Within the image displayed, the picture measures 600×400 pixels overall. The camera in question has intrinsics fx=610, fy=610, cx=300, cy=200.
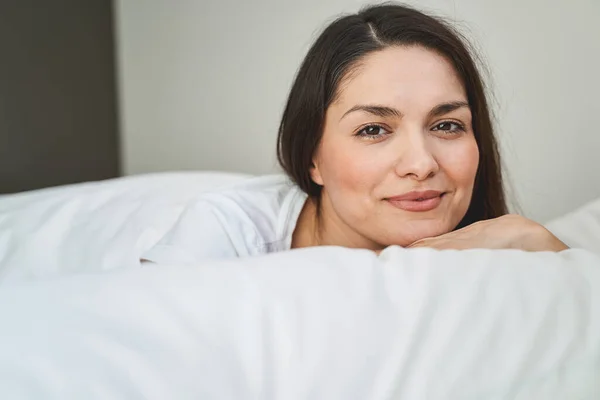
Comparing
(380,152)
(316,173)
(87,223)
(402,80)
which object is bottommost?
(87,223)

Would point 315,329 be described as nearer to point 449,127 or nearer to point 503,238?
point 503,238

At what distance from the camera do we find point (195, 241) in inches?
41.8

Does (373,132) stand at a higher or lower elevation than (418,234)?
higher

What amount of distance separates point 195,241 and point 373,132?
360 millimetres

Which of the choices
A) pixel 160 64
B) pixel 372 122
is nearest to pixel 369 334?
pixel 372 122

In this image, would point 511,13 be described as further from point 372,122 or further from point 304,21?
point 372,122

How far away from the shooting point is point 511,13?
149cm

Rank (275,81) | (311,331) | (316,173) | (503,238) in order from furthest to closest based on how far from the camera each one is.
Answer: (275,81)
(316,173)
(503,238)
(311,331)

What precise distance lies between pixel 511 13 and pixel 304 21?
541 millimetres

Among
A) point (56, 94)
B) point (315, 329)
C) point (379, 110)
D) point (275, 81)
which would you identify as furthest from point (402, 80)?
point (56, 94)

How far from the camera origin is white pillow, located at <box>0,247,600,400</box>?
0.40 metres

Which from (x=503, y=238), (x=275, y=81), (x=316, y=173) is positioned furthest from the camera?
(x=275, y=81)

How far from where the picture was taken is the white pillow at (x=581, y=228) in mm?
935

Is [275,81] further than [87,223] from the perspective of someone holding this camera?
Yes
